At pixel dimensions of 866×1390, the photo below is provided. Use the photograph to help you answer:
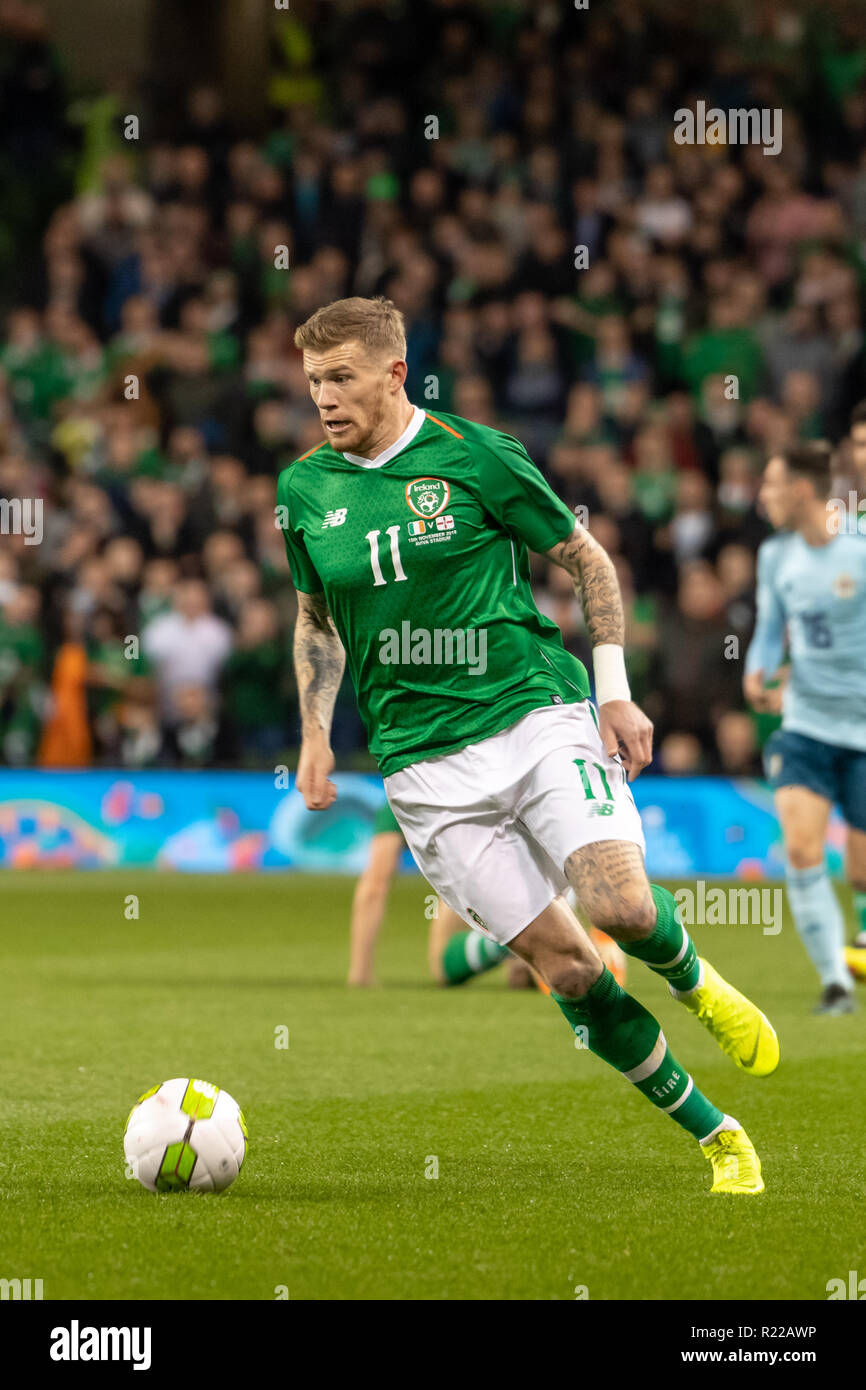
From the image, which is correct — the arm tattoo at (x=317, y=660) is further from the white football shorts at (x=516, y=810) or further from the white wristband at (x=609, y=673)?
the white wristband at (x=609, y=673)

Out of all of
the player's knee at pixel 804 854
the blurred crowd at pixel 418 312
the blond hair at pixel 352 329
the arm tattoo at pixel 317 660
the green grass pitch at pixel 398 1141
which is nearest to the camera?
the green grass pitch at pixel 398 1141

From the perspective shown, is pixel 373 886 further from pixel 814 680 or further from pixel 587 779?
pixel 587 779

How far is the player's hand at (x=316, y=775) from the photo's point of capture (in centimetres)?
544

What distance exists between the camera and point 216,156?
20703 mm

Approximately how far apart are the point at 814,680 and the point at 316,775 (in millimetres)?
4471

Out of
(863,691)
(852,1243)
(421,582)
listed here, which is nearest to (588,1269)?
(852,1243)

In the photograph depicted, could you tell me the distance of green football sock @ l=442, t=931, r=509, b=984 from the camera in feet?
32.0

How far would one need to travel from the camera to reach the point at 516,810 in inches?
206

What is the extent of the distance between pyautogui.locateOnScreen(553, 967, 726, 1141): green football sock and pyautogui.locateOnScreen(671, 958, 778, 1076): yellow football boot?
15 cm

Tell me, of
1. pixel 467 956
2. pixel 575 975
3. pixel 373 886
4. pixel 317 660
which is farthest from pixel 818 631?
pixel 575 975

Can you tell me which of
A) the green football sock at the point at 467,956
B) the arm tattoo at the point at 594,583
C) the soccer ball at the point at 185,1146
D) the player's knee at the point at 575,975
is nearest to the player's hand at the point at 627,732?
the arm tattoo at the point at 594,583

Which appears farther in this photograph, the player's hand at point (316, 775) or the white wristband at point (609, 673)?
the player's hand at point (316, 775)

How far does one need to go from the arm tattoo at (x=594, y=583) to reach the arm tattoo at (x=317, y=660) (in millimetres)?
719

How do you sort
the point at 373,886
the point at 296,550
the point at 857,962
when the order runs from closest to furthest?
the point at 296,550
the point at 373,886
the point at 857,962
